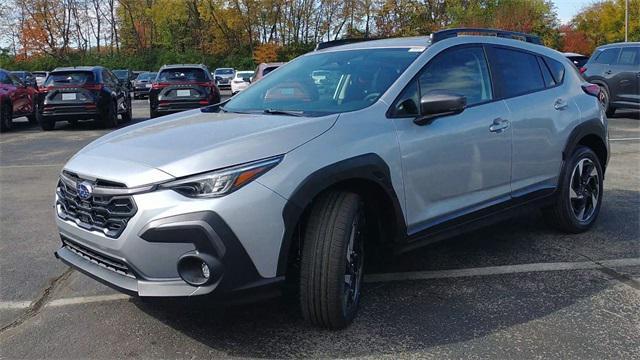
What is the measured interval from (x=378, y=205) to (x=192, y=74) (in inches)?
521

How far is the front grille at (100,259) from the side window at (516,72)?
117 inches

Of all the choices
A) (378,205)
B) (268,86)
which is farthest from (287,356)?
(268,86)

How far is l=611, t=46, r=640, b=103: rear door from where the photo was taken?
1433 centimetres

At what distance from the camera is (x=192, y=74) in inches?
629

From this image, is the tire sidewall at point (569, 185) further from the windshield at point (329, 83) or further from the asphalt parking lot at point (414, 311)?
the windshield at point (329, 83)

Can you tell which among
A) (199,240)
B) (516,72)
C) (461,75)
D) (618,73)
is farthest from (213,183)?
(618,73)

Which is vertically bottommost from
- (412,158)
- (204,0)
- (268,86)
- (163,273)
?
(163,273)

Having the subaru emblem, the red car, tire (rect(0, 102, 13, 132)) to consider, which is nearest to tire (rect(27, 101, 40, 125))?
the red car

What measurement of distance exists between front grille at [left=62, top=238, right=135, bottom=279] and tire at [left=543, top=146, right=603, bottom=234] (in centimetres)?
360

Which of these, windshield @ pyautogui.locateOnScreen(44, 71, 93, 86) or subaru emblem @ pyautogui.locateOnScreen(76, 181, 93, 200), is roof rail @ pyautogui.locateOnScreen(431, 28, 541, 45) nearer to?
subaru emblem @ pyautogui.locateOnScreen(76, 181, 93, 200)

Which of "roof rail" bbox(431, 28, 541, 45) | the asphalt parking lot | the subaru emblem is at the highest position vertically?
"roof rail" bbox(431, 28, 541, 45)

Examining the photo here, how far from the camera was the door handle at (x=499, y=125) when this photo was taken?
424 centimetres

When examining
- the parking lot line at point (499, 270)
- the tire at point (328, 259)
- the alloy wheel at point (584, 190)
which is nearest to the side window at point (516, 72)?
the alloy wheel at point (584, 190)

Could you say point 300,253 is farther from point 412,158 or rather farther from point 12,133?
point 12,133
